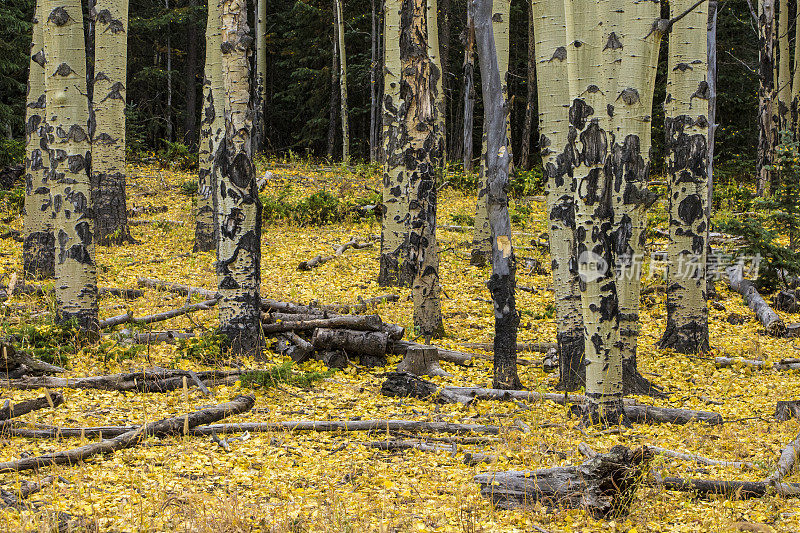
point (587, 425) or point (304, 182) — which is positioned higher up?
point (304, 182)

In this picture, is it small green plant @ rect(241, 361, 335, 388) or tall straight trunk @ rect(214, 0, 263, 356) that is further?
tall straight trunk @ rect(214, 0, 263, 356)

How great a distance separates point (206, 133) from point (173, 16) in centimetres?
1253

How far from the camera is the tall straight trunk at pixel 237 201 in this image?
713 centimetres

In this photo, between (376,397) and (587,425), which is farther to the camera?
(376,397)

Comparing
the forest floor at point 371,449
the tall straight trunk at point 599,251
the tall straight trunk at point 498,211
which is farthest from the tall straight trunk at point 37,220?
the tall straight trunk at point 599,251

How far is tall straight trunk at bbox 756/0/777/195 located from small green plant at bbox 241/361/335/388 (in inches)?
583

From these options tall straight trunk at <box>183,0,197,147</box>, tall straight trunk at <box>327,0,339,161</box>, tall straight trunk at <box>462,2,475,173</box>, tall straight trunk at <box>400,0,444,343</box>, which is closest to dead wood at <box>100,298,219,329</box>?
tall straight trunk at <box>400,0,444,343</box>

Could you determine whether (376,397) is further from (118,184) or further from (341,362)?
(118,184)

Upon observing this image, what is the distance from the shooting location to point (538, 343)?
8.75 metres

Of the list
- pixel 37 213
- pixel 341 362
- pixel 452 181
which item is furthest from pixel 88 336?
pixel 452 181

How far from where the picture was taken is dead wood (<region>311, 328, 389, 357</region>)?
7594 millimetres

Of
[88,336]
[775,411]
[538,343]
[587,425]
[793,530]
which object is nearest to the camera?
[793,530]

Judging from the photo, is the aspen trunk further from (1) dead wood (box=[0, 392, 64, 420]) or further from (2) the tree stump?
(1) dead wood (box=[0, 392, 64, 420])

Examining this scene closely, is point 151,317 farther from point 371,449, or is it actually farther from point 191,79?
point 191,79
